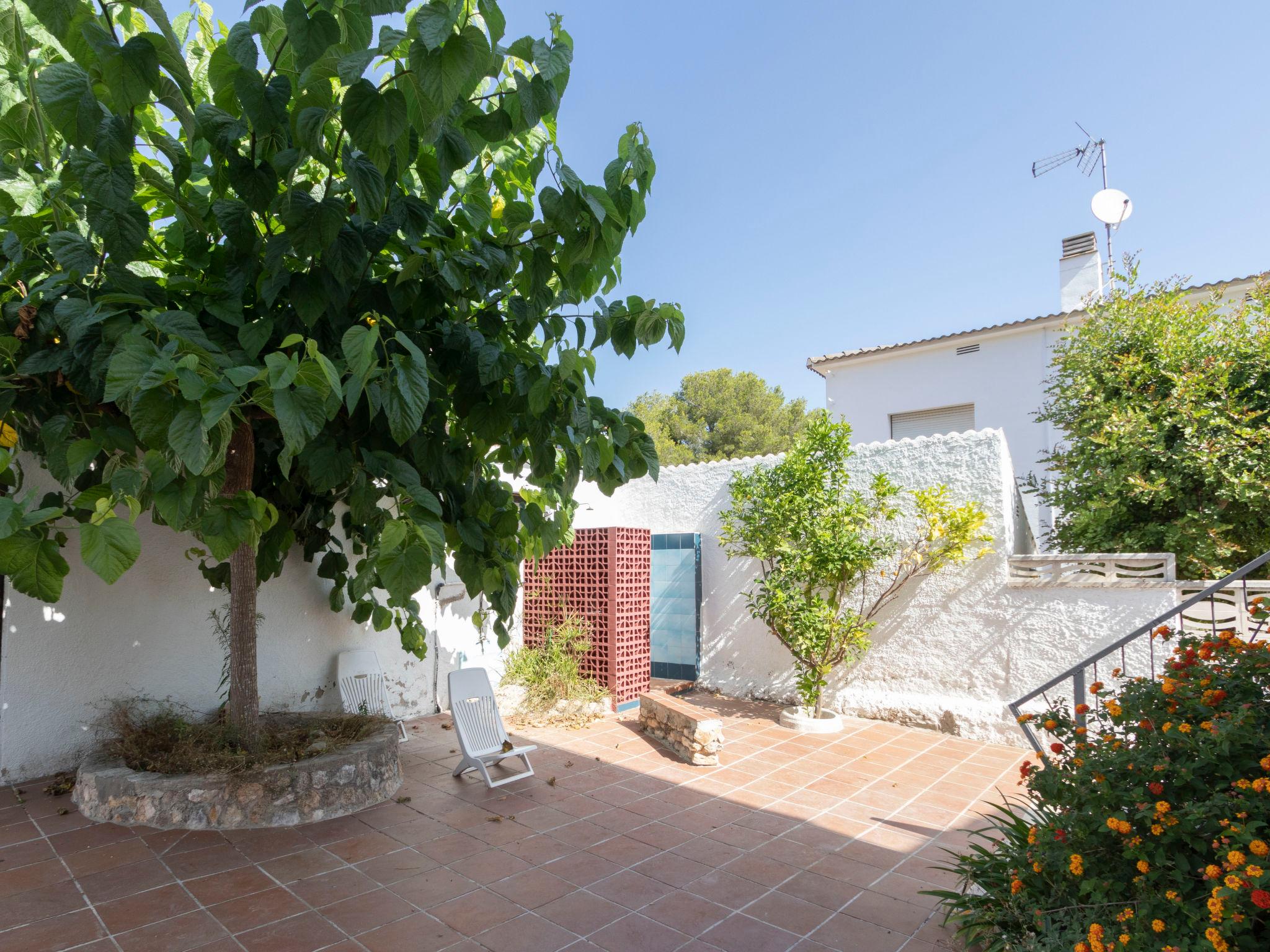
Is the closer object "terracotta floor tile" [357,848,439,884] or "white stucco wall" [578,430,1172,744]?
"terracotta floor tile" [357,848,439,884]

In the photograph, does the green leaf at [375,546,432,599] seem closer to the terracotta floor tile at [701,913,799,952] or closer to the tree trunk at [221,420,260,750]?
the terracotta floor tile at [701,913,799,952]

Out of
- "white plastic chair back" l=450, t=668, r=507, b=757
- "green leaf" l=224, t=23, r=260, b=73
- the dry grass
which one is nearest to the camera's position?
"green leaf" l=224, t=23, r=260, b=73

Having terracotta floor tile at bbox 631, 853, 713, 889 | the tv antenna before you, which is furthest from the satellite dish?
terracotta floor tile at bbox 631, 853, 713, 889

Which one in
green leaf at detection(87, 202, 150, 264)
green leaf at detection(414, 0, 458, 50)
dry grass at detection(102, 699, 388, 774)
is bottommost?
dry grass at detection(102, 699, 388, 774)

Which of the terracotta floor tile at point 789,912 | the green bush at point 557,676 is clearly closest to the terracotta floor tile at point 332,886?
the terracotta floor tile at point 789,912

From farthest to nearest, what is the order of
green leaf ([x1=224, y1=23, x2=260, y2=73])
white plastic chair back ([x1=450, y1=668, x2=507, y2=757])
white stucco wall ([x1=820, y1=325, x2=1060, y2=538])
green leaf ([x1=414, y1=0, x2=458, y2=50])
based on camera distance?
white stucco wall ([x1=820, y1=325, x2=1060, y2=538])
white plastic chair back ([x1=450, y1=668, x2=507, y2=757])
green leaf ([x1=224, y1=23, x2=260, y2=73])
green leaf ([x1=414, y1=0, x2=458, y2=50])

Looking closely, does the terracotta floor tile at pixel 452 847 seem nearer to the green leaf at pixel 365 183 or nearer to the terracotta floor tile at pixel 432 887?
the terracotta floor tile at pixel 432 887

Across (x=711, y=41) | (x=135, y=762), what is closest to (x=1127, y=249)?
(x=711, y=41)

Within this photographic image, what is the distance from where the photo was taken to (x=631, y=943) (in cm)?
324

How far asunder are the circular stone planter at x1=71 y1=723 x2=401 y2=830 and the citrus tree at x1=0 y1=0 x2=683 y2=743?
1.38 m

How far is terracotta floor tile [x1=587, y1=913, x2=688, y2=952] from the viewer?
10.5ft

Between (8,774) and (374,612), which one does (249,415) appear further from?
(8,774)

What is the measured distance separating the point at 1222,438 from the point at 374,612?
7.81 meters

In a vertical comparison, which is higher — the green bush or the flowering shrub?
the flowering shrub
